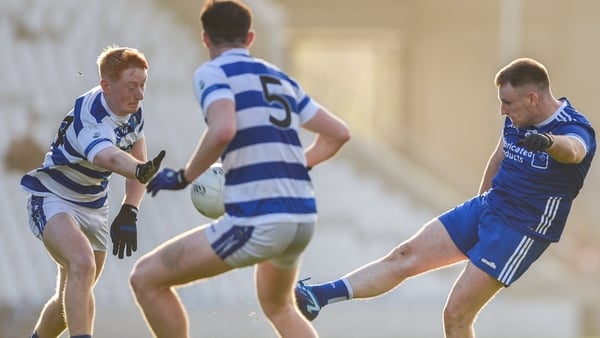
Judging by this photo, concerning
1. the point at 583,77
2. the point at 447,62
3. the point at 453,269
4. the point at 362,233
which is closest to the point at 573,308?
the point at 453,269

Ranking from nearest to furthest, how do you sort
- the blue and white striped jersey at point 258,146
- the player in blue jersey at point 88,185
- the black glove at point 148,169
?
the blue and white striped jersey at point 258,146 < the black glove at point 148,169 < the player in blue jersey at point 88,185

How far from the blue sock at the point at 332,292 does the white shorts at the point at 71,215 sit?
4.12 ft

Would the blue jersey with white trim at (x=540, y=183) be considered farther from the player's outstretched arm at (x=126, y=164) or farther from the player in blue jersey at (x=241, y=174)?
the player's outstretched arm at (x=126, y=164)

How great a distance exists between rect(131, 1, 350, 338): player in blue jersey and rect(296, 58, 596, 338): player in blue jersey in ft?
4.37

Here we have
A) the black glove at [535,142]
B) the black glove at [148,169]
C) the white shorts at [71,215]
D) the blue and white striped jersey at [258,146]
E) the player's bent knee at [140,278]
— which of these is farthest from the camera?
the white shorts at [71,215]

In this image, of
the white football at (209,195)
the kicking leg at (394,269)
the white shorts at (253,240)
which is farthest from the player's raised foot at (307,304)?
the white shorts at (253,240)

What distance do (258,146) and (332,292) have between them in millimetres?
2030

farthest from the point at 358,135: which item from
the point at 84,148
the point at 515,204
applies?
the point at 84,148

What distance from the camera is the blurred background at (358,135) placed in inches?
646

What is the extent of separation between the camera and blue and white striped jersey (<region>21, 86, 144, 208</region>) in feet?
22.3

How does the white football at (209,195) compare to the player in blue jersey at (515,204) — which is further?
the player in blue jersey at (515,204)

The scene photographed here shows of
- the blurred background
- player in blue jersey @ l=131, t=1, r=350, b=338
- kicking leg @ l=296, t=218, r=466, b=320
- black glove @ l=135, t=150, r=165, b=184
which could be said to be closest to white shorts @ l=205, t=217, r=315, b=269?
player in blue jersey @ l=131, t=1, r=350, b=338

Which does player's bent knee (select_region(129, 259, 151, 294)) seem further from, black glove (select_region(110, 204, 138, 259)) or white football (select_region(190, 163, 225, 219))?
black glove (select_region(110, 204, 138, 259))

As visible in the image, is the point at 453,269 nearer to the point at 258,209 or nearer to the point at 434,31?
the point at 434,31
